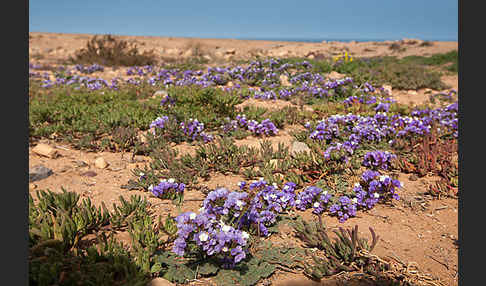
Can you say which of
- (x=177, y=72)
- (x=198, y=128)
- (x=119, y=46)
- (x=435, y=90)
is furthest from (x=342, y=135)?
(x=119, y=46)

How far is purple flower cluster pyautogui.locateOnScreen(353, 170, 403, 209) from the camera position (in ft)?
12.5

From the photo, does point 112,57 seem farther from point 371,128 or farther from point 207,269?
point 207,269

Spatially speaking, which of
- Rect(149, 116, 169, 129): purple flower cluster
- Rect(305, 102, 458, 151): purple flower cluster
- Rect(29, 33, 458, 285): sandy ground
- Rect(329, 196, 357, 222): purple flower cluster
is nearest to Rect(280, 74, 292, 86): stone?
Rect(305, 102, 458, 151): purple flower cluster

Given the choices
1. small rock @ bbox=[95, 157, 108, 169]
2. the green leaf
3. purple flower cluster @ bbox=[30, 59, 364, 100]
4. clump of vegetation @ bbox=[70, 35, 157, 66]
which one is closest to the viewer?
the green leaf

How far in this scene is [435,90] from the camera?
33.9 ft

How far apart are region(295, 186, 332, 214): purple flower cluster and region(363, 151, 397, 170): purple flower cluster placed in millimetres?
1305

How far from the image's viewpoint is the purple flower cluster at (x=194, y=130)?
5773 mm

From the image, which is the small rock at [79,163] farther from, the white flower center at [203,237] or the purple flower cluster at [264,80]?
the purple flower cluster at [264,80]

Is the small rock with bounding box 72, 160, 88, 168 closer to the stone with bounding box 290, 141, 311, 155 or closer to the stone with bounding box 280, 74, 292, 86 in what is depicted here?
the stone with bounding box 290, 141, 311, 155

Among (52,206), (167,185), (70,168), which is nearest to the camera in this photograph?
(52,206)

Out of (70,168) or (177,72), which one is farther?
(177,72)
